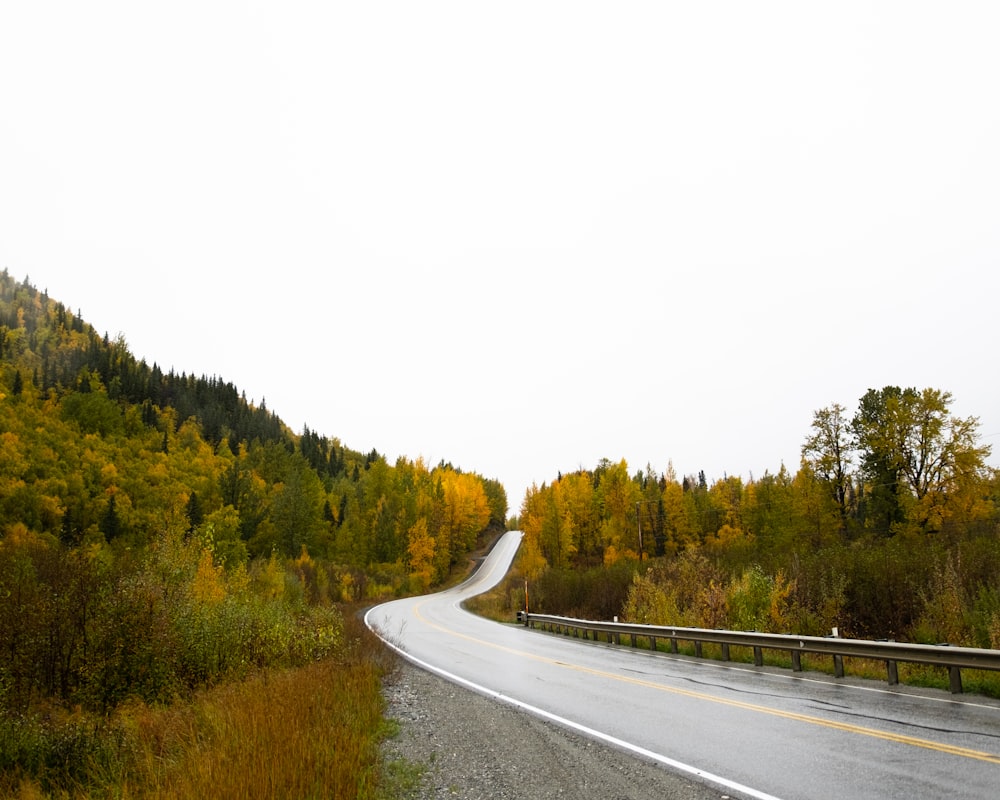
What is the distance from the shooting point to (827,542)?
4175cm

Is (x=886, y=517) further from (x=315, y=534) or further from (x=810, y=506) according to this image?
(x=315, y=534)

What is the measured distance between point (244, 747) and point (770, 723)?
243 inches

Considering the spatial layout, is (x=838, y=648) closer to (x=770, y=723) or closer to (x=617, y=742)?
(x=770, y=723)

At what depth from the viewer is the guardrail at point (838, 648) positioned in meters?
9.61

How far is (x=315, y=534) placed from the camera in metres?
92.0

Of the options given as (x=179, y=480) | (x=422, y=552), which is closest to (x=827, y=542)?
(x=422, y=552)

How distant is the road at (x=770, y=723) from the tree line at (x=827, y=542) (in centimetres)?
428

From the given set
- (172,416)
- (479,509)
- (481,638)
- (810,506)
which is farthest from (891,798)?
(172,416)

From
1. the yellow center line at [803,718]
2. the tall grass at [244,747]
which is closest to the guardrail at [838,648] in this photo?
the yellow center line at [803,718]

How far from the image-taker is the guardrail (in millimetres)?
9609

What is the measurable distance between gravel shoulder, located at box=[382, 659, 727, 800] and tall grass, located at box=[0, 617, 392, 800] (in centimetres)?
54

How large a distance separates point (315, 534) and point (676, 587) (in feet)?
254

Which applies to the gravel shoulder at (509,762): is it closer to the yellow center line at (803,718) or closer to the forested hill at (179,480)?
the yellow center line at (803,718)

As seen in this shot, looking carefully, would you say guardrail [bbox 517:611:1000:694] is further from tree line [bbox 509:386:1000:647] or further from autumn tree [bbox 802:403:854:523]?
autumn tree [bbox 802:403:854:523]
